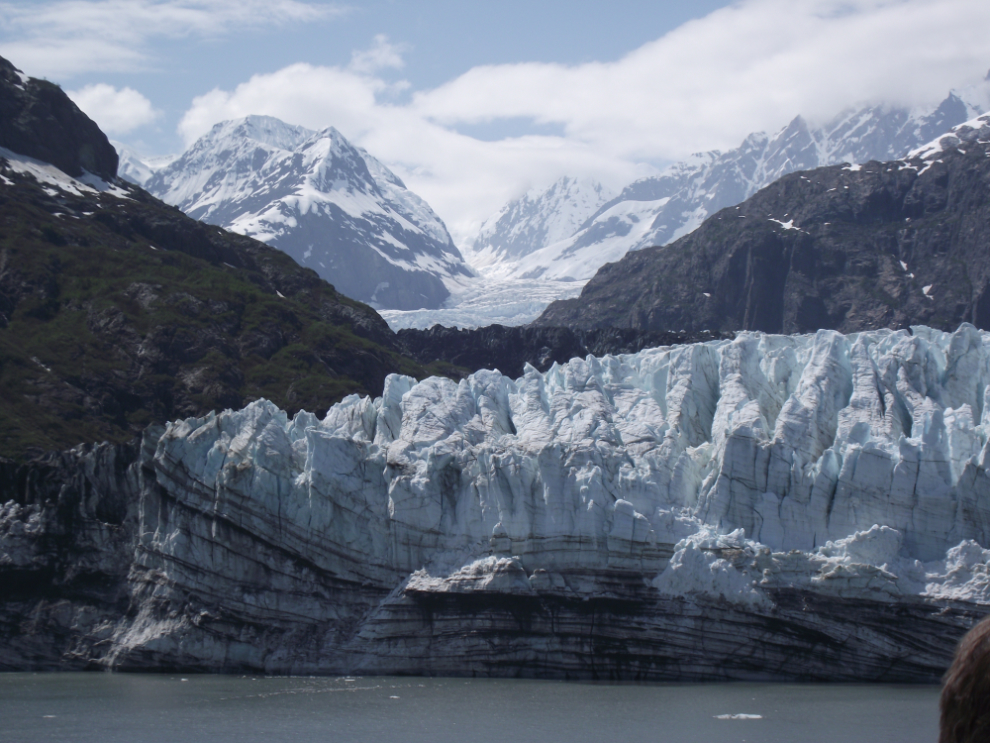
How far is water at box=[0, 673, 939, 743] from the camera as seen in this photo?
94.6 ft

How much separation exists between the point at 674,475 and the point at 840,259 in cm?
10215

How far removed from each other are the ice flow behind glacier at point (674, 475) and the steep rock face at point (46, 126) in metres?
72.7

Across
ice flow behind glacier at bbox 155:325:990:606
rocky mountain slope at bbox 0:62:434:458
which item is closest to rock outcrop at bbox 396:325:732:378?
rocky mountain slope at bbox 0:62:434:458

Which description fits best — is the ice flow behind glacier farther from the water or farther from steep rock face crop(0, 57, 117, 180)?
steep rock face crop(0, 57, 117, 180)

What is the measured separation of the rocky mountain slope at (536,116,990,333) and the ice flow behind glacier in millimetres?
84404

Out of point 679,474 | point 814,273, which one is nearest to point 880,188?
point 814,273

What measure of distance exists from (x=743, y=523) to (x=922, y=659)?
23.0ft

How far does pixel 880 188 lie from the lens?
140 meters

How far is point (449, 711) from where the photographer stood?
32.0m

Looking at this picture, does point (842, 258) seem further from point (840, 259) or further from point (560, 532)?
point (560, 532)

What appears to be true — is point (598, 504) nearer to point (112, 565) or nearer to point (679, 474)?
point (679, 474)

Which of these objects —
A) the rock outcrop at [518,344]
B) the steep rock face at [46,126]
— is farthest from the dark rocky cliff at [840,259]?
the steep rock face at [46,126]

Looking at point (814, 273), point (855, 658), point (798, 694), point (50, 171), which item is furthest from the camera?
point (814, 273)

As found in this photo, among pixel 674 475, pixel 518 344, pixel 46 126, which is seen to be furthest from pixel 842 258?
pixel 674 475
